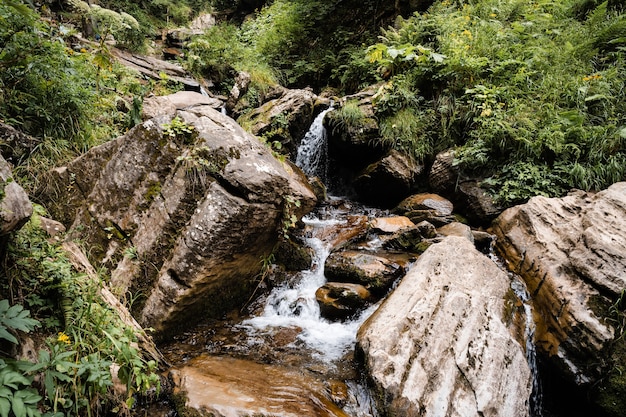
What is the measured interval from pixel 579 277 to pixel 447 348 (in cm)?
197

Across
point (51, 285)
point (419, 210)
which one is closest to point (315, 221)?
point (419, 210)

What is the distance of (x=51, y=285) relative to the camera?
241cm

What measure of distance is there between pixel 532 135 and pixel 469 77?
204 cm

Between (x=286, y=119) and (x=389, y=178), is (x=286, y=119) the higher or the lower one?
the higher one

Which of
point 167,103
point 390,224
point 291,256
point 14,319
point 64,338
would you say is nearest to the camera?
point 14,319

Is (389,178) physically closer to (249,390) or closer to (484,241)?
(484,241)

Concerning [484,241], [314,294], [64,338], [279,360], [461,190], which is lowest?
[279,360]

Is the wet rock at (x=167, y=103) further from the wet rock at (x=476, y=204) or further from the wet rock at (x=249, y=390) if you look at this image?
the wet rock at (x=476, y=204)

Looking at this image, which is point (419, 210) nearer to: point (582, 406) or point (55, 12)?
point (582, 406)

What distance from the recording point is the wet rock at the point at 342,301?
4262 millimetres

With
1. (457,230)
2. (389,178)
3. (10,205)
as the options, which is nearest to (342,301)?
(457,230)

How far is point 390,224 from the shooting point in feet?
19.1

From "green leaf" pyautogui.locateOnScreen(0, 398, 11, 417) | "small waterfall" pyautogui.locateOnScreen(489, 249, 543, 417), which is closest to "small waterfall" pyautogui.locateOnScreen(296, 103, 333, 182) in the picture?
"small waterfall" pyautogui.locateOnScreen(489, 249, 543, 417)

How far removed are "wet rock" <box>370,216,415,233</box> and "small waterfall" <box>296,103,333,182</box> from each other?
2858 millimetres
